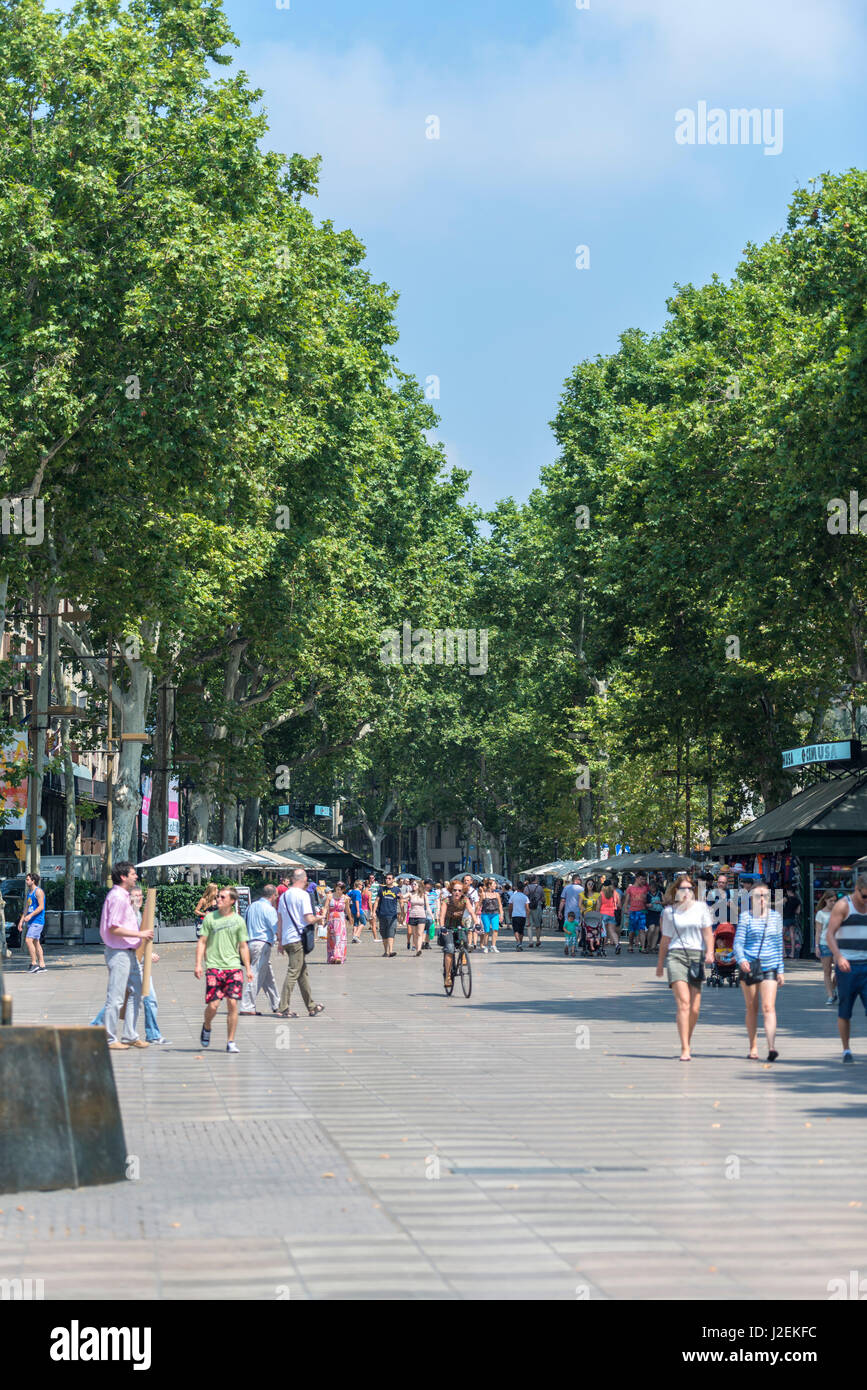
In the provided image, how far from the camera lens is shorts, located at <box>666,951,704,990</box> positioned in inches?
628

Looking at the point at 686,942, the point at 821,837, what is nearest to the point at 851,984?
the point at 686,942

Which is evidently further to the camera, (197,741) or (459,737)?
Answer: (459,737)

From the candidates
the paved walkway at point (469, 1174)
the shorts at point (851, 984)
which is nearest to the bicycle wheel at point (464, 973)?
the paved walkway at point (469, 1174)

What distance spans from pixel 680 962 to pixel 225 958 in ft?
14.0

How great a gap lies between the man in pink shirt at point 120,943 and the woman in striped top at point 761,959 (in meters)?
5.40

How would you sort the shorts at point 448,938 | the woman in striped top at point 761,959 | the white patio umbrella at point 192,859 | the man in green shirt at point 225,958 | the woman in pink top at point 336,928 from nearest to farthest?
the woman in striped top at point 761,959 < the man in green shirt at point 225,958 < the shorts at point 448,938 < the woman in pink top at point 336,928 < the white patio umbrella at point 192,859

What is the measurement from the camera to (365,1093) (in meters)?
13.2

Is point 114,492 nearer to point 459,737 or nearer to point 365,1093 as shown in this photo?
point 365,1093

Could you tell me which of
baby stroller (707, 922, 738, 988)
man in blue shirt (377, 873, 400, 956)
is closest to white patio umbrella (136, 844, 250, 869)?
man in blue shirt (377, 873, 400, 956)

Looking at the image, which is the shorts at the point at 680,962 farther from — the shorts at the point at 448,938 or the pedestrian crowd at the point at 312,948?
the shorts at the point at 448,938

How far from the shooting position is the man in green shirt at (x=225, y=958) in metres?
16.9

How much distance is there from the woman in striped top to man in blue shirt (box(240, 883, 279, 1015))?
638 centimetres

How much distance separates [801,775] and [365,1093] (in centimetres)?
3271
